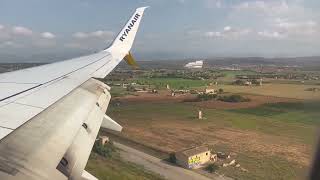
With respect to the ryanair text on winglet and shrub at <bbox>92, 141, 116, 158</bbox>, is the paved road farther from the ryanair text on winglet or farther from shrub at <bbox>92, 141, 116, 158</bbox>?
the ryanair text on winglet

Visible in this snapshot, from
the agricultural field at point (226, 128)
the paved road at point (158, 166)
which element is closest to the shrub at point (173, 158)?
the paved road at point (158, 166)

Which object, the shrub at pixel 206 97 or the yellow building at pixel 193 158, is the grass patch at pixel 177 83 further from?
the yellow building at pixel 193 158

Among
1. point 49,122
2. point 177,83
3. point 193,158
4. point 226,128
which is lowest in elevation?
point 226,128

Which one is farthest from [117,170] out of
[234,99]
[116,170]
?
[234,99]

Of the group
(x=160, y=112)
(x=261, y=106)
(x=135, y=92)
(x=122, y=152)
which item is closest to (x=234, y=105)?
(x=261, y=106)

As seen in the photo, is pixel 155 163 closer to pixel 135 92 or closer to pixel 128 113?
pixel 128 113

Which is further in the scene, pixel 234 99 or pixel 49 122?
pixel 234 99

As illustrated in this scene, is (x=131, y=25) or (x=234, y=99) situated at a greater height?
(x=131, y=25)

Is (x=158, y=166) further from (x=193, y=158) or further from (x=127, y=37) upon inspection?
(x=127, y=37)
